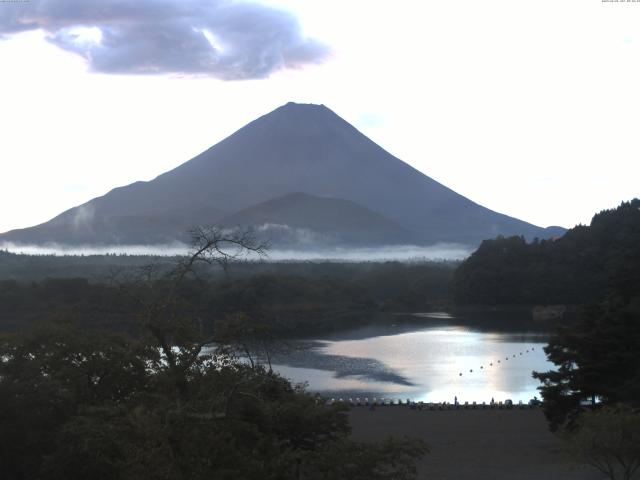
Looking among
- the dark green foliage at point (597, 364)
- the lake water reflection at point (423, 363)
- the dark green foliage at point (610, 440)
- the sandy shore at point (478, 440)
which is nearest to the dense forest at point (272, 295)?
the lake water reflection at point (423, 363)

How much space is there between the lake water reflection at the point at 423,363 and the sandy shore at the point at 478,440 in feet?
11.4

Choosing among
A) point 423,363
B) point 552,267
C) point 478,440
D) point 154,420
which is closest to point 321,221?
point 552,267

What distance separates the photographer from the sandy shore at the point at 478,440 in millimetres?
12086

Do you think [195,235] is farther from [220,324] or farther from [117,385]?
[117,385]

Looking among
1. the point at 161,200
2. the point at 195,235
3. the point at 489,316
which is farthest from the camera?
the point at 161,200

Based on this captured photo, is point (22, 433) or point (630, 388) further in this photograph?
point (630, 388)

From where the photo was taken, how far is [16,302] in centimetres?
3909

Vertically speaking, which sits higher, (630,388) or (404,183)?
(404,183)

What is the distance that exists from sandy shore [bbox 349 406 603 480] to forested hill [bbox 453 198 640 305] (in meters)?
33.9

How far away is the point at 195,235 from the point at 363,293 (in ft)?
159

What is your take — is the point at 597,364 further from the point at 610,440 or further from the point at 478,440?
the point at 610,440

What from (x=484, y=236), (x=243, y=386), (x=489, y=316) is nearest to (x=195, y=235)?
(x=243, y=386)

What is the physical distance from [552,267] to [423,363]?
27720 mm

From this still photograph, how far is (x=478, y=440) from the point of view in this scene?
14516 mm
